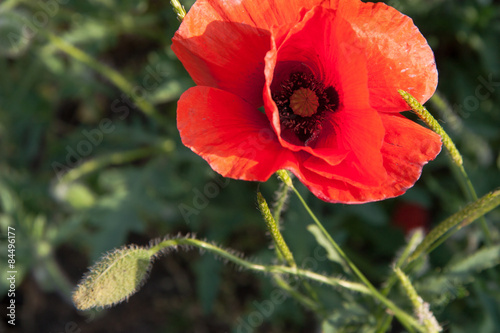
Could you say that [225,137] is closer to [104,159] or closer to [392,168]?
[392,168]

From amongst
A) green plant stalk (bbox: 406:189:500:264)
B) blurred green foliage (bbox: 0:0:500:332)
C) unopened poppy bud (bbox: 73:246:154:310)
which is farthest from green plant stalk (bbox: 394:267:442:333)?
unopened poppy bud (bbox: 73:246:154:310)

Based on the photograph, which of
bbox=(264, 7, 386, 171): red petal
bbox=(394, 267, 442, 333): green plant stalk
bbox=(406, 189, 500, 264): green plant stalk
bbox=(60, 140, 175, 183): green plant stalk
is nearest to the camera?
bbox=(264, 7, 386, 171): red petal

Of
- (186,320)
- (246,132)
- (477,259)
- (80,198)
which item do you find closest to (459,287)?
(477,259)

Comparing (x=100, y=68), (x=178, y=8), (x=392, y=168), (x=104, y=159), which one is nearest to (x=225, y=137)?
(x=178, y=8)

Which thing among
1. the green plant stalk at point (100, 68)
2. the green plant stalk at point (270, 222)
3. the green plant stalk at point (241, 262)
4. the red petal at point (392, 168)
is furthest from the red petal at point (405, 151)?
the green plant stalk at point (100, 68)

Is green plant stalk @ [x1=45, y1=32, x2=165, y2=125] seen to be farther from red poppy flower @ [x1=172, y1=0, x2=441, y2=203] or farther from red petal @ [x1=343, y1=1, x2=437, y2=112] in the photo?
red petal @ [x1=343, y1=1, x2=437, y2=112]
